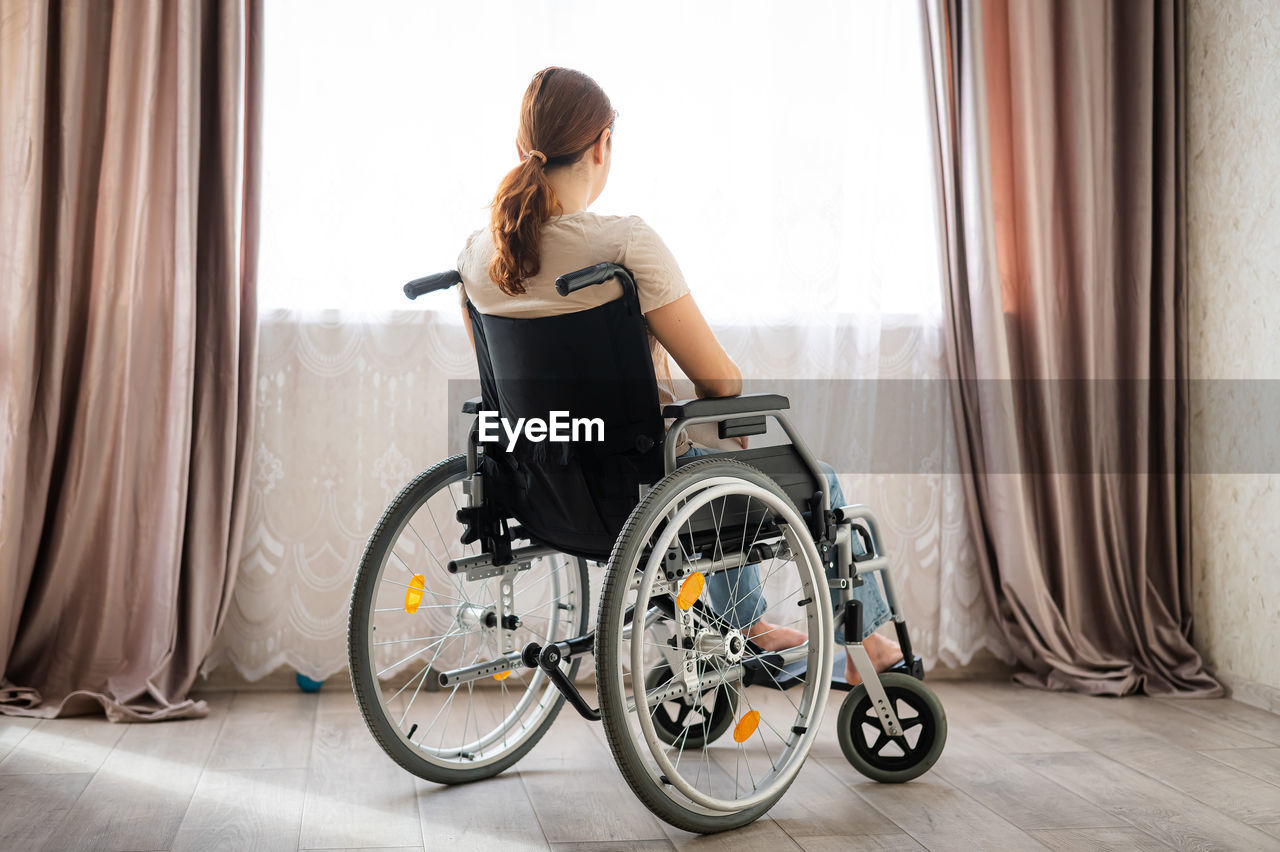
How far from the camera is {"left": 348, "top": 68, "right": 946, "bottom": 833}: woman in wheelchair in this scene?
1.53 m

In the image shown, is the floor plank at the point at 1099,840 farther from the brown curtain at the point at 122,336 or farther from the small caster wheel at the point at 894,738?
the brown curtain at the point at 122,336

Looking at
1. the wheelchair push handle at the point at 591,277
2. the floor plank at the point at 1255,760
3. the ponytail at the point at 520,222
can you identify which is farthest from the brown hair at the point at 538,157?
the floor plank at the point at 1255,760

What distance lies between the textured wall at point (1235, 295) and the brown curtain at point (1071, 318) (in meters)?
0.05

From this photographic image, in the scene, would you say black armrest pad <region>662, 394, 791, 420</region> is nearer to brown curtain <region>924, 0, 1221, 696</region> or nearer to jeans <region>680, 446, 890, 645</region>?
jeans <region>680, 446, 890, 645</region>

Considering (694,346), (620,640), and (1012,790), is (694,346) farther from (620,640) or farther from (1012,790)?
(1012,790)

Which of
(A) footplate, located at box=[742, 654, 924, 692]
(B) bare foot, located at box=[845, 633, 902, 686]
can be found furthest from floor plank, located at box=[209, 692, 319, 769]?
(B) bare foot, located at box=[845, 633, 902, 686]

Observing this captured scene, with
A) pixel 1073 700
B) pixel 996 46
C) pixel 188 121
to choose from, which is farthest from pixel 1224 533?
pixel 188 121

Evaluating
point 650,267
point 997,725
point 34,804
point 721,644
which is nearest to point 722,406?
point 650,267

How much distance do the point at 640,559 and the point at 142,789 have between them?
2.99 ft

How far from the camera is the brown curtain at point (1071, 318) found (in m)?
2.53

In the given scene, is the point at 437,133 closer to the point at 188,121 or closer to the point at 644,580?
the point at 188,121

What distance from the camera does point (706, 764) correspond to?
6.23ft

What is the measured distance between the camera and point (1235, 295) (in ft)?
8.14

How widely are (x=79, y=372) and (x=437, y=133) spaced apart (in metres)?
0.92
